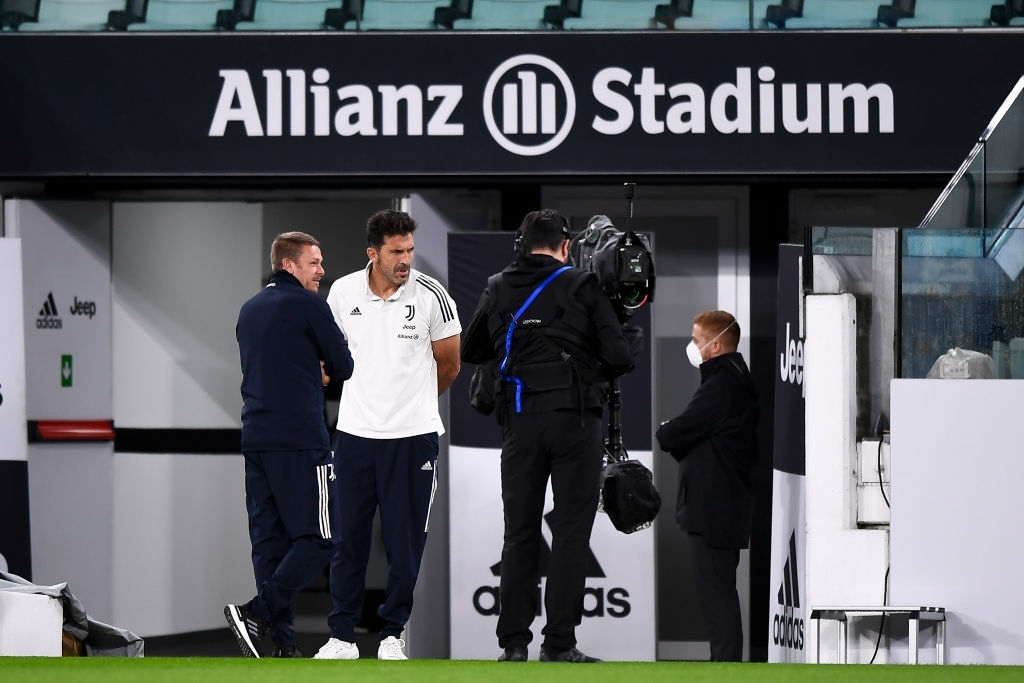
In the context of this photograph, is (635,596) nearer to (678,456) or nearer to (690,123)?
(678,456)

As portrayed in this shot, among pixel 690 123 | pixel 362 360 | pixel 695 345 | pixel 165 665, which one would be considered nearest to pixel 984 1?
pixel 690 123

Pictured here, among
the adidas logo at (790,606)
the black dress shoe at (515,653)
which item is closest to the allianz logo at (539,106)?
the adidas logo at (790,606)

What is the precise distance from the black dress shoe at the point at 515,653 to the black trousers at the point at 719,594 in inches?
76.5

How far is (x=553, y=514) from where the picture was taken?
19.6 ft

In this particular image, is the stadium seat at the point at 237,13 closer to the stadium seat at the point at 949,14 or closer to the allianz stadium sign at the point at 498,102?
the allianz stadium sign at the point at 498,102

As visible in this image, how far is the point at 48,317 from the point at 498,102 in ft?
8.77

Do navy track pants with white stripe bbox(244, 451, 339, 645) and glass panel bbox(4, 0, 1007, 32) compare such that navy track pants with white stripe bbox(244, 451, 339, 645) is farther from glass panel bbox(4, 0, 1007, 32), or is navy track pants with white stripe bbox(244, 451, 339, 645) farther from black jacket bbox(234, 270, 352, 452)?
glass panel bbox(4, 0, 1007, 32)

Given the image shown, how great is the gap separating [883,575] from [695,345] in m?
1.81

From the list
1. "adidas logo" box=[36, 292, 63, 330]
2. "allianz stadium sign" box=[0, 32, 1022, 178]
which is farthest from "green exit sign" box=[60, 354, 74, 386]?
"allianz stadium sign" box=[0, 32, 1022, 178]

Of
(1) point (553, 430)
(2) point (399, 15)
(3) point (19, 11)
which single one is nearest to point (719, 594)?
(1) point (553, 430)

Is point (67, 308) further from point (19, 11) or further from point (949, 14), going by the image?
point (949, 14)

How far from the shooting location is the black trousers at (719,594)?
773 cm

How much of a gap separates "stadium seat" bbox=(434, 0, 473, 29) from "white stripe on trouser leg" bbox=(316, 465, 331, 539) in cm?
329

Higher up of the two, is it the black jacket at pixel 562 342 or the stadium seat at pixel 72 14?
the stadium seat at pixel 72 14
